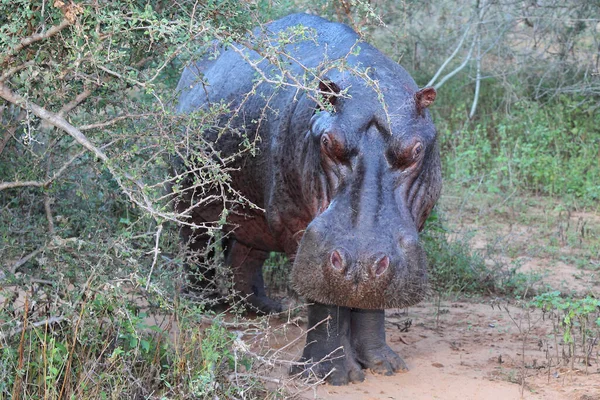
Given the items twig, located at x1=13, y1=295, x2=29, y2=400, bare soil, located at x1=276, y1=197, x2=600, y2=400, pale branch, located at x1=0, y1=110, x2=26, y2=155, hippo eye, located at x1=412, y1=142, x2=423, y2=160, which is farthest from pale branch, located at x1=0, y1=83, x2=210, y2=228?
hippo eye, located at x1=412, y1=142, x2=423, y2=160

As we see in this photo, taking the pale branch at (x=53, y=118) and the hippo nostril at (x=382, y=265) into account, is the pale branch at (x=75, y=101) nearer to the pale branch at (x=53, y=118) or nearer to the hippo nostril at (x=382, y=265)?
the pale branch at (x=53, y=118)

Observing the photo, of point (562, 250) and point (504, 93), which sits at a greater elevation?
point (504, 93)

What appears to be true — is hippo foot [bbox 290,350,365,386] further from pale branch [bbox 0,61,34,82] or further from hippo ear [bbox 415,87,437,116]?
pale branch [bbox 0,61,34,82]

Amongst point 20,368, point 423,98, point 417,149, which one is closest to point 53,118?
point 20,368

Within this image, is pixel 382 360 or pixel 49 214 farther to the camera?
pixel 382 360

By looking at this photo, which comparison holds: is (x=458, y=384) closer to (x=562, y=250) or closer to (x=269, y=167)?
(x=269, y=167)

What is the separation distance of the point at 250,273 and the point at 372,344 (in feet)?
5.61

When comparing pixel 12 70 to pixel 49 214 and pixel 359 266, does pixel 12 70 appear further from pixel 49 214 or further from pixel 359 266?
pixel 359 266

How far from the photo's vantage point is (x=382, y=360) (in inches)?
202

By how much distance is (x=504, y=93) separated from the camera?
1124cm

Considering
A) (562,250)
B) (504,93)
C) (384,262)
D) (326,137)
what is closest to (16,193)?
(326,137)

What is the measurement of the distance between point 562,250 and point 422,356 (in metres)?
3.06

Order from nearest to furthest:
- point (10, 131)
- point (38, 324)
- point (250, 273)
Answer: point (38, 324), point (10, 131), point (250, 273)

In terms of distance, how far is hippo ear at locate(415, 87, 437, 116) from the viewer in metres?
4.79
